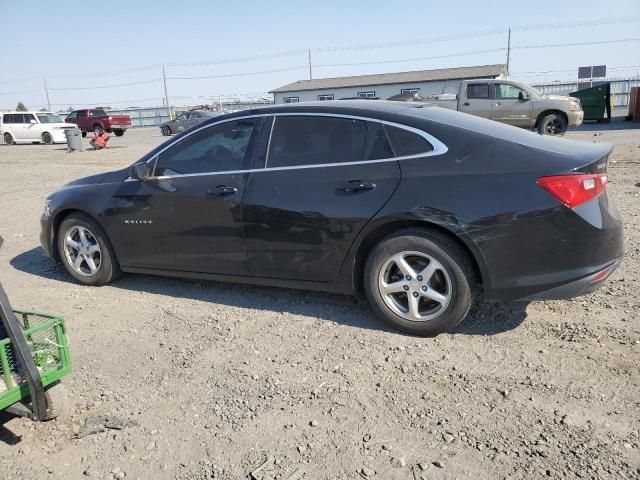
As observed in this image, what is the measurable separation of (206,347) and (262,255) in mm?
816

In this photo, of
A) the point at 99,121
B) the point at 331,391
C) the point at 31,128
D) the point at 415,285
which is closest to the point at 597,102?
the point at 415,285

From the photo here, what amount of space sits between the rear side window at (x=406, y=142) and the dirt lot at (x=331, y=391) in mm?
1289

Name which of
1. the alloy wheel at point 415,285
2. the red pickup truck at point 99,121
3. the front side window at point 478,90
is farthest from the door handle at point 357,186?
the red pickup truck at point 99,121

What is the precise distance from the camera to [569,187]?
129 inches

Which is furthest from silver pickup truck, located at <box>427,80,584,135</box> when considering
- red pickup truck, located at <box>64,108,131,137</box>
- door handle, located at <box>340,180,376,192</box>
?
red pickup truck, located at <box>64,108,131,137</box>

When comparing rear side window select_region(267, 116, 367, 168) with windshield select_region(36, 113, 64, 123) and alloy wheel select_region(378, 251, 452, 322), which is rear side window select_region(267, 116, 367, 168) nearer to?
alloy wheel select_region(378, 251, 452, 322)

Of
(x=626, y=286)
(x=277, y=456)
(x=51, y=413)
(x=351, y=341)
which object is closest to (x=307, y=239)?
(x=351, y=341)

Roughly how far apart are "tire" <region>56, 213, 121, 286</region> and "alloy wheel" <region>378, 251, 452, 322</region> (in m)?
2.65

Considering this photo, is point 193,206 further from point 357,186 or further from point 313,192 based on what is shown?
point 357,186

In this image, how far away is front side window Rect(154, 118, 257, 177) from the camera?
14.1 feet

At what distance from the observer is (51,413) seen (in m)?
2.77

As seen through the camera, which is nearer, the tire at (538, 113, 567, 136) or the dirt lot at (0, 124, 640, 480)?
the dirt lot at (0, 124, 640, 480)

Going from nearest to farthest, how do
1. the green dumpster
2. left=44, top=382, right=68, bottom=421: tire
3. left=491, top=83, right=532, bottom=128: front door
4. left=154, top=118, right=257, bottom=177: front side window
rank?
left=44, top=382, right=68, bottom=421: tire < left=154, top=118, right=257, bottom=177: front side window < left=491, top=83, right=532, bottom=128: front door < the green dumpster

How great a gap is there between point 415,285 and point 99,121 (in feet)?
111
